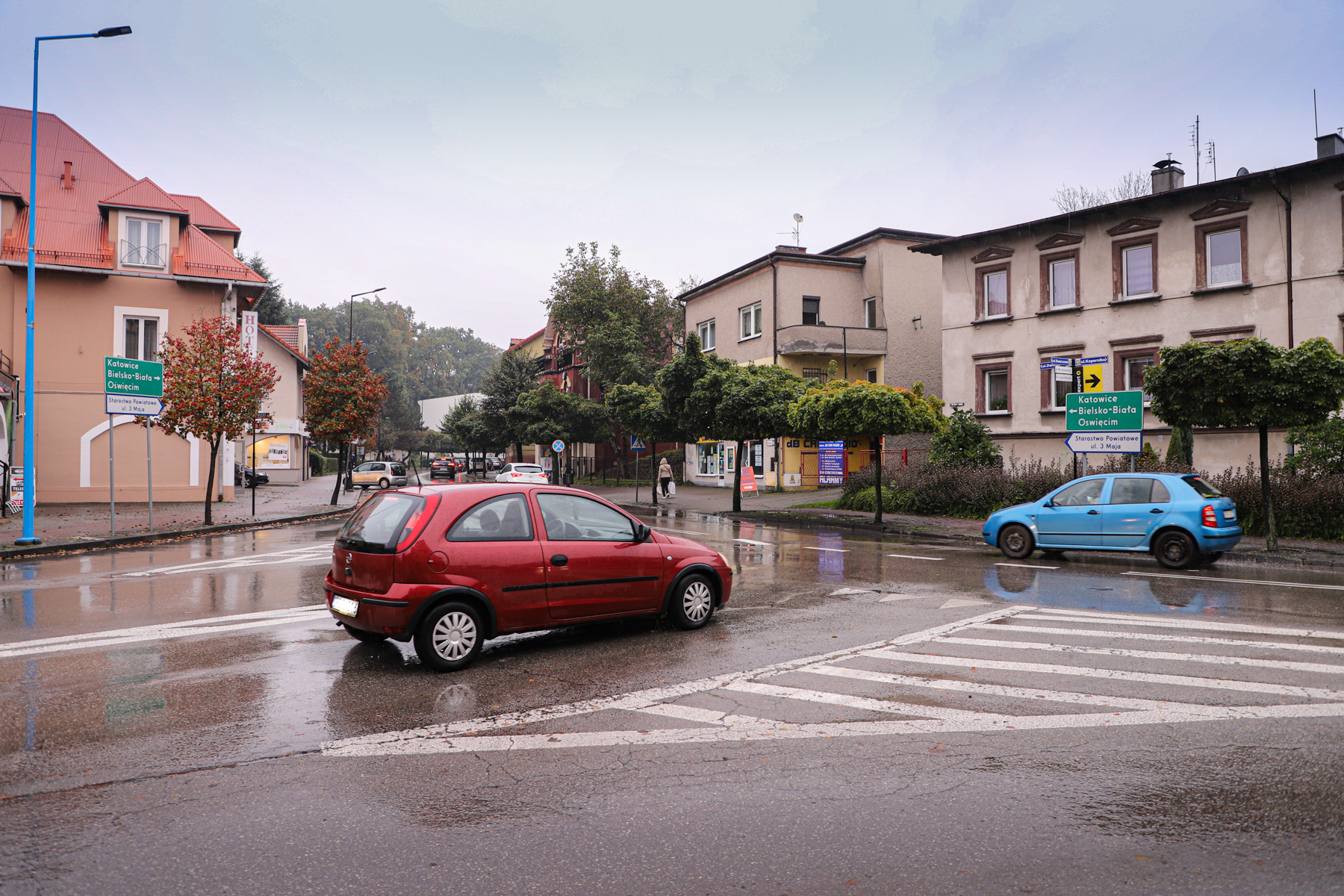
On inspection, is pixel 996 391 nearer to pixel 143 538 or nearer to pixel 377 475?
pixel 143 538

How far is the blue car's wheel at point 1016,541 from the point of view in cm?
1504

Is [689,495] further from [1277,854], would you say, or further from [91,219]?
[1277,854]

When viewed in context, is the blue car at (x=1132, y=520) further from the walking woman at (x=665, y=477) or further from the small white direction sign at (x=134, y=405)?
the walking woman at (x=665, y=477)

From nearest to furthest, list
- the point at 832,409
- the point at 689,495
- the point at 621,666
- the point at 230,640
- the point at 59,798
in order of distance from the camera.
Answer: the point at 59,798 < the point at 621,666 < the point at 230,640 < the point at 832,409 < the point at 689,495

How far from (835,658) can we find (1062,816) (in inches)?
130

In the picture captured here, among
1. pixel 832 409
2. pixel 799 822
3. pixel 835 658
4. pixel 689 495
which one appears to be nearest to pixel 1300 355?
pixel 832 409

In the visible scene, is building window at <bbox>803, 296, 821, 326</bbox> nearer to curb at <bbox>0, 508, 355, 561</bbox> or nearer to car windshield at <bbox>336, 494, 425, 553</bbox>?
curb at <bbox>0, 508, 355, 561</bbox>

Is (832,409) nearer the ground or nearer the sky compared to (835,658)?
nearer the sky

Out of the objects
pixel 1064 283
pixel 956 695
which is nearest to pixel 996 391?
pixel 1064 283

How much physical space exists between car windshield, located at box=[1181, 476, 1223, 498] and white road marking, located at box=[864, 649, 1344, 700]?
8.35m

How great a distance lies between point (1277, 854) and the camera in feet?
11.9

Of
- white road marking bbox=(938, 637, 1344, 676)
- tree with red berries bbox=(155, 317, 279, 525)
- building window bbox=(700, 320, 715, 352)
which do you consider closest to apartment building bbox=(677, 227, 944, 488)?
building window bbox=(700, 320, 715, 352)

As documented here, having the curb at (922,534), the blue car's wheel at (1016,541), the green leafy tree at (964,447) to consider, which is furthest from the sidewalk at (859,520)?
the green leafy tree at (964,447)

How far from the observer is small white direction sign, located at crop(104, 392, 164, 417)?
62.2 ft
